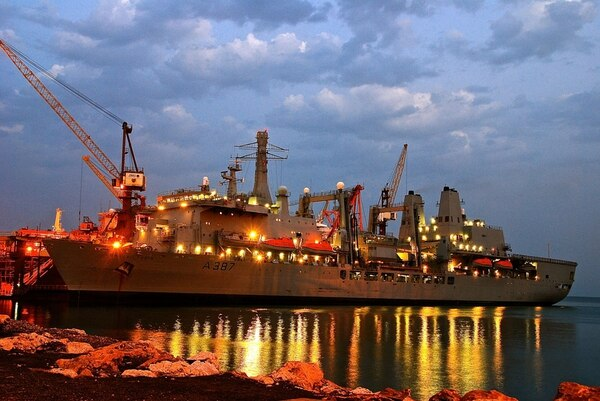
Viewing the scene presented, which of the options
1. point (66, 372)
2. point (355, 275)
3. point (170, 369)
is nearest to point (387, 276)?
point (355, 275)

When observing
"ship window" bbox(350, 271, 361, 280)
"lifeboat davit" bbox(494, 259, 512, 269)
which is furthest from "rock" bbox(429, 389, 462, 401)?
"lifeboat davit" bbox(494, 259, 512, 269)

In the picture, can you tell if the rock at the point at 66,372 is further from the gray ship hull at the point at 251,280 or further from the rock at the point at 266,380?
the gray ship hull at the point at 251,280

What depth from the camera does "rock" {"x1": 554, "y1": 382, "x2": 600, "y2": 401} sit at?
10.3m

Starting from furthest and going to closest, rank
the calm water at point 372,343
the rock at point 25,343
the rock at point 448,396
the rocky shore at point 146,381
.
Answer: the calm water at point 372,343
the rock at point 25,343
the rock at point 448,396
the rocky shore at point 146,381

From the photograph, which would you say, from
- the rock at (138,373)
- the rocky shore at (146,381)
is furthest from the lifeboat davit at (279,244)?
the rock at (138,373)

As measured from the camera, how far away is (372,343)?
29328 millimetres

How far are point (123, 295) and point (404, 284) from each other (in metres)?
31.3

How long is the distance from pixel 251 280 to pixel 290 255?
608cm

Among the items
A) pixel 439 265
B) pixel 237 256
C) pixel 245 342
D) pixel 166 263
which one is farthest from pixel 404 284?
pixel 245 342

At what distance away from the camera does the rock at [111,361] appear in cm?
1317

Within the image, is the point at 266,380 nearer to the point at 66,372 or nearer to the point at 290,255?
the point at 66,372

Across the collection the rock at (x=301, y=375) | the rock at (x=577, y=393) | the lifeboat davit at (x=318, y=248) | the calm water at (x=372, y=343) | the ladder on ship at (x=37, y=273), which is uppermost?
the lifeboat davit at (x=318, y=248)

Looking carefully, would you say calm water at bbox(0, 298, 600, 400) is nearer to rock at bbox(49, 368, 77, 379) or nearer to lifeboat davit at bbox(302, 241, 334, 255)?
rock at bbox(49, 368, 77, 379)

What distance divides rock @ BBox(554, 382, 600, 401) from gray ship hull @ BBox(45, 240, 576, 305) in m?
37.1
